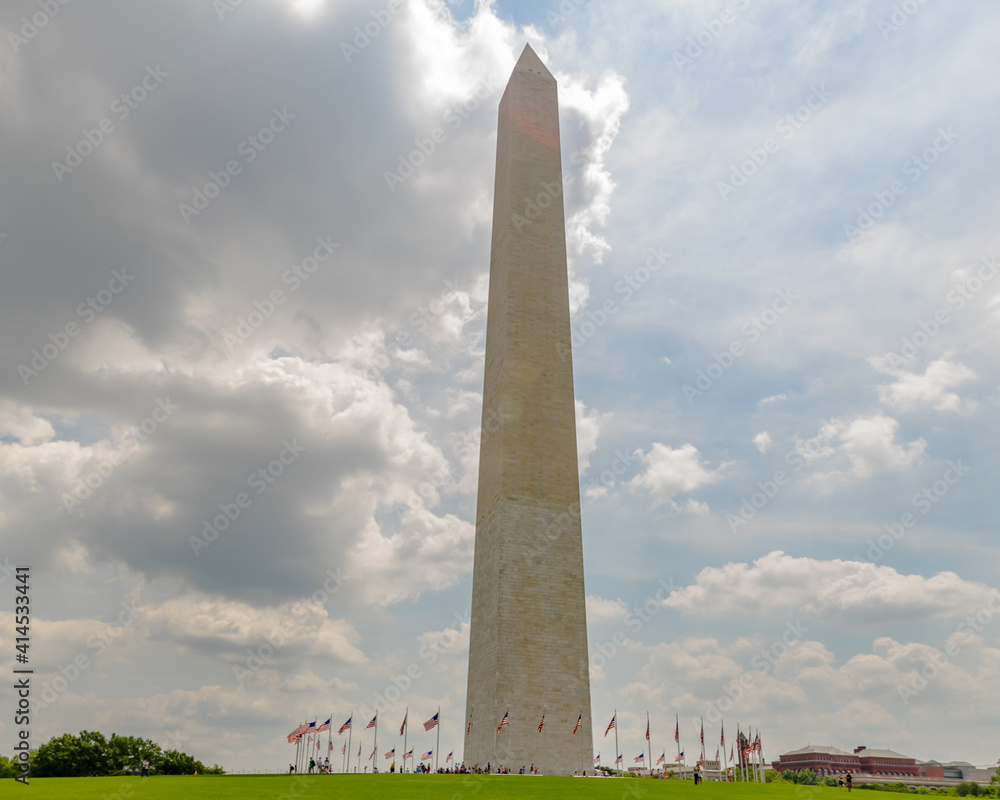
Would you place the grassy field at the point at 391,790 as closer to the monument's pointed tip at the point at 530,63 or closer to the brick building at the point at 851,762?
the monument's pointed tip at the point at 530,63

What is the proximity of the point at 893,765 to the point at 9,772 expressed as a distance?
129 m

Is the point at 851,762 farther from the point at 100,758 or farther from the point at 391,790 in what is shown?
the point at 391,790

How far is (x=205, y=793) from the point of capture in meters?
20.6

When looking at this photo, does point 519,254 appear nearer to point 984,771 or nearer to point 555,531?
point 555,531

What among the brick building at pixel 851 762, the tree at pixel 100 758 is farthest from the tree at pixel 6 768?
the brick building at pixel 851 762

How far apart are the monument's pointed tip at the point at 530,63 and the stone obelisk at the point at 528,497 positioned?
1.78 metres

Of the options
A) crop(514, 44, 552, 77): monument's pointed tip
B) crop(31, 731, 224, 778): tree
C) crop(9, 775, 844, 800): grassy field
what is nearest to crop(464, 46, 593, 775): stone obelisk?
crop(514, 44, 552, 77): monument's pointed tip

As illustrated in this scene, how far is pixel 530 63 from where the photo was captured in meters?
46.4

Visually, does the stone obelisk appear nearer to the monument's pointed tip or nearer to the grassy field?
the monument's pointed tip

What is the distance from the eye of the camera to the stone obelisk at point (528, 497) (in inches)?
1304

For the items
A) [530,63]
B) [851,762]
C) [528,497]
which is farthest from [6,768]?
[851,762]

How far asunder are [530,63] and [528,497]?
27164 millimetres

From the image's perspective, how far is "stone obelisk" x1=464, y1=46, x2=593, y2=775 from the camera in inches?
1304

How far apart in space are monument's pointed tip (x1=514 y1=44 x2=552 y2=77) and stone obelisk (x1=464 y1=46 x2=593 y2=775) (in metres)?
1.78
